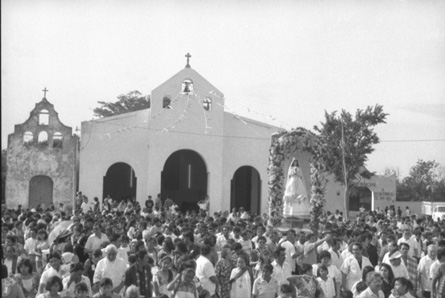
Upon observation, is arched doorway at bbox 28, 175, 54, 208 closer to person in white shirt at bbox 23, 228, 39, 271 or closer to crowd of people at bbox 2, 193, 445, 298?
crowd of people at bbox 2, 193, 445, 298

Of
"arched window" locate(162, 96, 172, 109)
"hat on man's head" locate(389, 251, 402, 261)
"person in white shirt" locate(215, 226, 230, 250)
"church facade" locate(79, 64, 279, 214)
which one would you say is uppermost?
"arched window" locate(162, 96, 172, 109)

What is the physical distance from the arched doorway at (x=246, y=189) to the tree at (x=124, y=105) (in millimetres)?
25067

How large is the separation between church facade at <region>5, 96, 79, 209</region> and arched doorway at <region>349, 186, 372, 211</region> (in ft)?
57.0

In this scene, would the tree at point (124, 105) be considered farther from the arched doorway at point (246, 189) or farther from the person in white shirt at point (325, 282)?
the person in white shirt at point (325, 282)

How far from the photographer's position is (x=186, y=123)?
3309cm

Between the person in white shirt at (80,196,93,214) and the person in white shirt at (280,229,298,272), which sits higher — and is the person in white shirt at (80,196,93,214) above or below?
above

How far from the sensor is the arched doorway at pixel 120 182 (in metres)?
34.9

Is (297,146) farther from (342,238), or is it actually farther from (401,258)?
(401,258)

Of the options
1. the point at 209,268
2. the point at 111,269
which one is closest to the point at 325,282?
the point at 209,268

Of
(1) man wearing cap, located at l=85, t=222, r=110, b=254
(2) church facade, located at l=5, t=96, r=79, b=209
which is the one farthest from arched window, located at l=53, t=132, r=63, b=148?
(1) man wearing cap, located at l=85, t=222, r=110, b=254

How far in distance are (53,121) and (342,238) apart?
1999cm

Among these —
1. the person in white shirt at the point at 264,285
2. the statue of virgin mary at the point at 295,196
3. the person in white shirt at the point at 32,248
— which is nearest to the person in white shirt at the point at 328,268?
the person in white shirt at the point at 264,285

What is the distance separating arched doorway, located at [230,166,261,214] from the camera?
35000 mm

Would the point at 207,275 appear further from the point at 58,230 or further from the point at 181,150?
the point at 181,150
